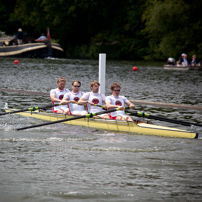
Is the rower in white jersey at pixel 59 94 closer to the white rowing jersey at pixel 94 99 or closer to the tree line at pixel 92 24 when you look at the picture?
the white rowing jersey at pixel 94 99

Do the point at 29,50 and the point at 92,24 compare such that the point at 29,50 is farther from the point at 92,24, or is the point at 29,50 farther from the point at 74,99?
the point at 74,99

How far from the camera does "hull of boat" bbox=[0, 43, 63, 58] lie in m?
49.5

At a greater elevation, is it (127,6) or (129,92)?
(127,6)

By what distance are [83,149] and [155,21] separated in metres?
35.9

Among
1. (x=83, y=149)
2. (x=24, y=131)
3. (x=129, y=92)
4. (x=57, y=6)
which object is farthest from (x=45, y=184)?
(x=57, y=6)

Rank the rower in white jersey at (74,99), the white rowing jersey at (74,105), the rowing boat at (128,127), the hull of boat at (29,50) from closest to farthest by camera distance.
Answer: the rowing boat at (128,127), the rower in white jersey at (74,99), the white rowing jersey at (74,105), the hull of boat at (29,50)

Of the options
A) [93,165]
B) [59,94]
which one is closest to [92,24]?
[59,94]

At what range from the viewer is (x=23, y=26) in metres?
63.2

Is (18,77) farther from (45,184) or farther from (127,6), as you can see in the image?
(127,6)

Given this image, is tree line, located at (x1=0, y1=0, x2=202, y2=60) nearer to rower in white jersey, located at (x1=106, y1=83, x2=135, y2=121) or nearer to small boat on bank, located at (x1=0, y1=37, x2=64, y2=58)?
small boat on bank, located at (x1=0, y1=37, x2=64, y2=58)

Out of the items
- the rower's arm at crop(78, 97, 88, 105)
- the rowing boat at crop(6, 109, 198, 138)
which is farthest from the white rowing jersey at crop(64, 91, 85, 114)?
the rower's arm at crop(78, 97, 88, 105)

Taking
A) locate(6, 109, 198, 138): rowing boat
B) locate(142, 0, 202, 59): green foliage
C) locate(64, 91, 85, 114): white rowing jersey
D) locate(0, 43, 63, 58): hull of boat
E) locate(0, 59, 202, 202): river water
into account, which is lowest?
locate(0, 59, 202, 202): river water

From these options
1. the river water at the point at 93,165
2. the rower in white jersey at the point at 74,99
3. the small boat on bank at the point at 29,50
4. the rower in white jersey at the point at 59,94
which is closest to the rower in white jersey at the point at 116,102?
the river water at the point at 93,165

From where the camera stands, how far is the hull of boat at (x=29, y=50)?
49.5 m
